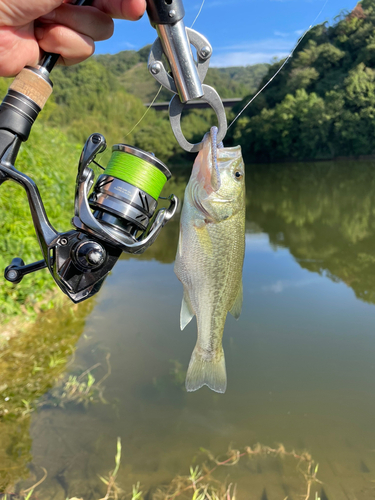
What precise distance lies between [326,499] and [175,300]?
3.54 m

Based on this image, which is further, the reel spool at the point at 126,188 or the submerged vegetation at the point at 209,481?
the submerged vegetation at the point at 209,481

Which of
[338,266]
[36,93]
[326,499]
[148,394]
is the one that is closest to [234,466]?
[326,499]

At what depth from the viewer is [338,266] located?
734cm

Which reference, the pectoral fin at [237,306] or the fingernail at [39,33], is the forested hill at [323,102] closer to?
the fingernail at [39,33]

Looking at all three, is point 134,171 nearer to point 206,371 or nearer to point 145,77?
point 206,371

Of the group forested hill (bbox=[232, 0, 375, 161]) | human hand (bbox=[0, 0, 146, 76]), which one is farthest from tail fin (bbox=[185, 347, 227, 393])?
forested hill (bbox=[232, 0, 375, 161])

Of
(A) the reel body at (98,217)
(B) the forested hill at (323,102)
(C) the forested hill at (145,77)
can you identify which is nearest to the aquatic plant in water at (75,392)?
(A) the reel body at (98,217)

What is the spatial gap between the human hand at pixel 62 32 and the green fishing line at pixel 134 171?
698 millimetres

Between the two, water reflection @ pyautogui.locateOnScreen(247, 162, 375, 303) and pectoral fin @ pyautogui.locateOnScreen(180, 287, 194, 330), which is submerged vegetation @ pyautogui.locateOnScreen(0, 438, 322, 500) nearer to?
pectoral fin @ pyautogui.locateOnScreen(180, 287, 194, 330)

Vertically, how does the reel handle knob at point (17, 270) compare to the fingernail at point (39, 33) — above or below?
below

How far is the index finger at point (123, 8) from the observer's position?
167cm

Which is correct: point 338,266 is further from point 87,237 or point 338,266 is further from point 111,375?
point 87,237

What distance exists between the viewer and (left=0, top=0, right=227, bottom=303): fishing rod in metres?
1.30

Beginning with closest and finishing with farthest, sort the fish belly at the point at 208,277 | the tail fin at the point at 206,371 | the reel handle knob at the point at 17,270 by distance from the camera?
the reel handle knob at the point at 17,270 → the fish belly at the point at 208,277 → the tail fin at the point at 206,371
